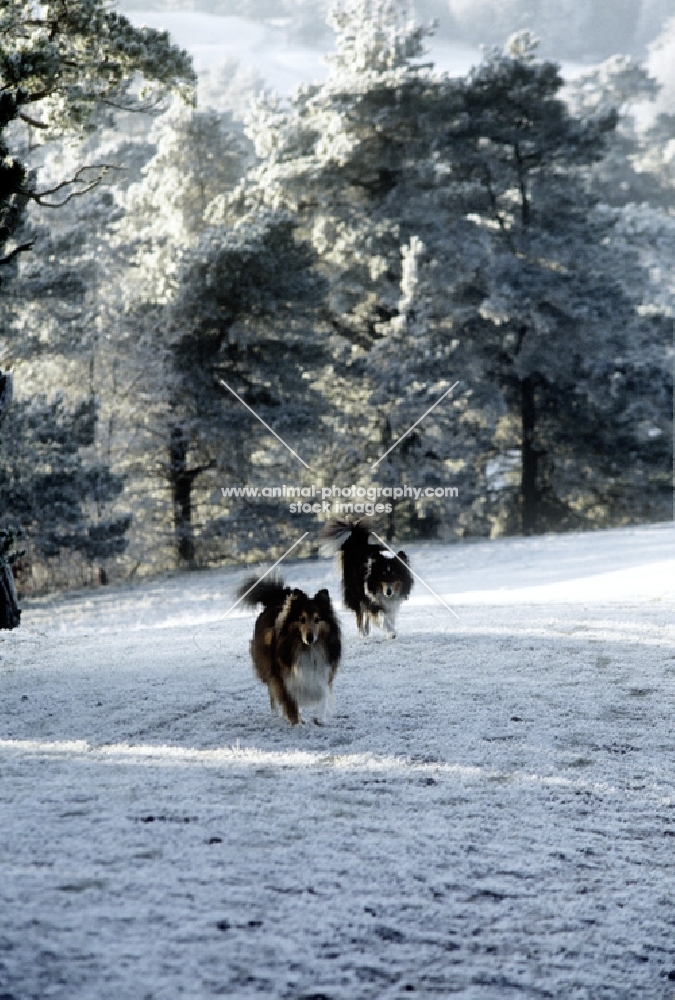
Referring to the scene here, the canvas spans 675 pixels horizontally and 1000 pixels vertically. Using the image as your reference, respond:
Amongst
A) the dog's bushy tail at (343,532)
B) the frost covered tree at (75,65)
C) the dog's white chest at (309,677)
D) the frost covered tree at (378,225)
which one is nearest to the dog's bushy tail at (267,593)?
the dog's white chest at (309,677)

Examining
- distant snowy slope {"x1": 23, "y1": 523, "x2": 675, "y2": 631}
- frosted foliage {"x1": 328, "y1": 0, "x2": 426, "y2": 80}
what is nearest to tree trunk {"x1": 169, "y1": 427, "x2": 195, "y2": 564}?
distant snowy slope {"x1": 23, "y1": 523, "x2": 675, "y2": 631}

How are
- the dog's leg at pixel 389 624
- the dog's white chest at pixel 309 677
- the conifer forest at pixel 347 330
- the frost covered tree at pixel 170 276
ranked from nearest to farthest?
the dog's white chest at pixel 309 677
the dog's leg at pixel 389 624
the conifer forest at pixel 347 330
the frost covered tree at pixel 170 276

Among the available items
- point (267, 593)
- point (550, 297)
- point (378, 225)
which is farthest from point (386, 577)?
point (550, 297)

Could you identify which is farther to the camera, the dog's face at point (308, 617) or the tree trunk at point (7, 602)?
the tree trunk at point (7, 602)

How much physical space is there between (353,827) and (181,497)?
74.0ft

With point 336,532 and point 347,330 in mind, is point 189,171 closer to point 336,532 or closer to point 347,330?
point 347,330

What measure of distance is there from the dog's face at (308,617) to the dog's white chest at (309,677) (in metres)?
0.08

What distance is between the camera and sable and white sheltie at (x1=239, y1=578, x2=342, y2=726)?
571cm

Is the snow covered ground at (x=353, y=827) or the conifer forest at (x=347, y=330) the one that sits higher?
the conifer forest at (x=347, y=330)

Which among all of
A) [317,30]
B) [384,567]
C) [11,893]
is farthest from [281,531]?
[317,30]

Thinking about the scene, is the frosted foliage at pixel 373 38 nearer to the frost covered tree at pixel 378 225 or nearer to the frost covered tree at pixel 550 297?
the frost covered tree at pixel 378 225

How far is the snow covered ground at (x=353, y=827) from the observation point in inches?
114

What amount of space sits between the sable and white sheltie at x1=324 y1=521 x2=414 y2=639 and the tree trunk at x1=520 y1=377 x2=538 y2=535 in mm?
22010

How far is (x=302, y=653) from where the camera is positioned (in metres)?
5.78
